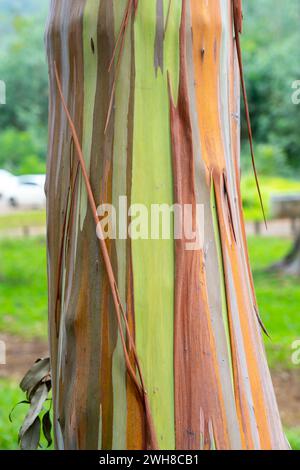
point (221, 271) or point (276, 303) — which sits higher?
point (276, 303)

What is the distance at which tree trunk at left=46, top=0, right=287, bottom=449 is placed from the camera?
1.56 meters

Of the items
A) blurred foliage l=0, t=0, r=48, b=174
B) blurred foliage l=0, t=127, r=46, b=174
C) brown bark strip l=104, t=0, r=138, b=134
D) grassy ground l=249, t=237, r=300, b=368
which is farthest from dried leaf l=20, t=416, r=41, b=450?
blurred foliage l=0, t=127, r=46, b=174

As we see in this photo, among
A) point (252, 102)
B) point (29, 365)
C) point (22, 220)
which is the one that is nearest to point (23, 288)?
point (29, 365)

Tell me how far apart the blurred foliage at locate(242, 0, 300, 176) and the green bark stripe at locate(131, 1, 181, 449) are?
955 centimetres

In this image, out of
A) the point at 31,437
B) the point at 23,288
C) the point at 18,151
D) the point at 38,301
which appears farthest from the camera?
the point at 18,151

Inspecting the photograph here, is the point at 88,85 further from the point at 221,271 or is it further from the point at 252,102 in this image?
the point at 252,102

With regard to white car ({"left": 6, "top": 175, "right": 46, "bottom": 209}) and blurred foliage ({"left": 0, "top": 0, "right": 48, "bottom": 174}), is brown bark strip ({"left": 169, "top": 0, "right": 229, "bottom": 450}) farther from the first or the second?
blurred foliage ({"left": 0, "top": 0, "right": 48, "bottom": 174})

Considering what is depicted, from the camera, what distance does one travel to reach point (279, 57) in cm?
1234

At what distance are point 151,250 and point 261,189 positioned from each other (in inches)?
445

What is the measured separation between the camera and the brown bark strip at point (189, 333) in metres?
1.56

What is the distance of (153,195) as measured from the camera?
157 centimetres

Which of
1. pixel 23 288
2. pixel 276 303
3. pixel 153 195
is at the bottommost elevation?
pixel 153 195
